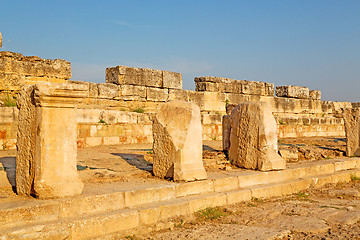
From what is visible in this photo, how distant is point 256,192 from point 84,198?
10.5ft

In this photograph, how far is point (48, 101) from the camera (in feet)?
13.9

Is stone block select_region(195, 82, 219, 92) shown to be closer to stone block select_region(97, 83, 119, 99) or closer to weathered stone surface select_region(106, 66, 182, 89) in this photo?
weathered stone surface select_region(106, 66, 182, 89)

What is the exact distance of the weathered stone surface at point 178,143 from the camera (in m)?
5.76

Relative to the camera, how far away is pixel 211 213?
5.30 meters

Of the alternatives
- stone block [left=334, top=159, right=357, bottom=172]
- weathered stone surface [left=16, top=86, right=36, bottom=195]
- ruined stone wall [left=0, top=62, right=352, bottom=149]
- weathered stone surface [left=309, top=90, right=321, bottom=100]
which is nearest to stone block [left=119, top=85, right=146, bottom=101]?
ruined stone wall [left=0, top=62, right=352, bottom=149]

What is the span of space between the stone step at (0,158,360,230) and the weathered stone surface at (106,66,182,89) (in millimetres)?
6483

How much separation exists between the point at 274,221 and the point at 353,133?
22.4 feet

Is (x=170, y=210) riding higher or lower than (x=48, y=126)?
lower

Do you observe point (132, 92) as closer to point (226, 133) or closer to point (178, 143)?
point (226, 133)

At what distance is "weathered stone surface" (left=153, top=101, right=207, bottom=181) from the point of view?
18.9 feet

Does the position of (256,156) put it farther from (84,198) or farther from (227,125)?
(84,198)

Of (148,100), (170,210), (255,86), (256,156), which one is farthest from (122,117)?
(255,86)

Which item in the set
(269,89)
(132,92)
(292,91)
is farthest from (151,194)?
(292,91)

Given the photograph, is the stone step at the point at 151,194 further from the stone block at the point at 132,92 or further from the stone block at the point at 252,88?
the stone block at the point at 252,88
